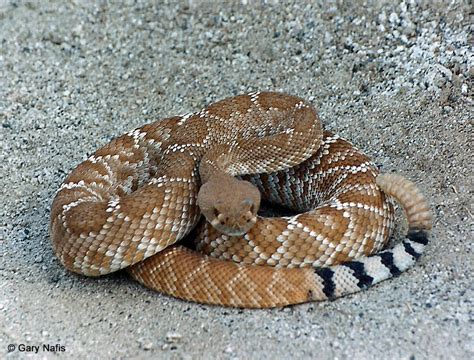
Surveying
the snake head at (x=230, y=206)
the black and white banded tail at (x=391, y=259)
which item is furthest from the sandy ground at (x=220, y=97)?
the snake head at (x=230, y=206)

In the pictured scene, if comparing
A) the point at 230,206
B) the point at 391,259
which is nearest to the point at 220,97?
the point at 230,206

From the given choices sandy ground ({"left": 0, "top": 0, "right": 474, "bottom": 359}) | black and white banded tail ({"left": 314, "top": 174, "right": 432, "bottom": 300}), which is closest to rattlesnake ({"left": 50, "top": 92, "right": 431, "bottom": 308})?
black and white banded tail ({"left": 314, "top": 174, "right": 432, "bottom": 300})

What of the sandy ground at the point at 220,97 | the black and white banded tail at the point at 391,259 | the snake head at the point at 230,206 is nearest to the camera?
the sandy ground at the point at 220,97

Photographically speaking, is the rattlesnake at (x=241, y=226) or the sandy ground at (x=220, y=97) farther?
the rattlesnake at (x=241, y=226)

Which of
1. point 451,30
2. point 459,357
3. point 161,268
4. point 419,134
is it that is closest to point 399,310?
point 459,357

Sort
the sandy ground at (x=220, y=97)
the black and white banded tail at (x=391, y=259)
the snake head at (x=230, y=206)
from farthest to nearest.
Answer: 1. the snake head at (x=230, y=206)
2. the black and white banded tail at (x=391, y=259)
3. the sandy ground at (x=220, y=97)

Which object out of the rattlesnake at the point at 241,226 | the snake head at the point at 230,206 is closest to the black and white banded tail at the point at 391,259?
the rattlesnake at the point at 241,226

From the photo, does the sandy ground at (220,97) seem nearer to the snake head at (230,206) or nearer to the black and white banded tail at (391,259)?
the black and white banded tail at (391,259)

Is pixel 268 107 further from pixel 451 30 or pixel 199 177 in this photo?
pixel 451 30
